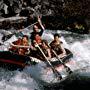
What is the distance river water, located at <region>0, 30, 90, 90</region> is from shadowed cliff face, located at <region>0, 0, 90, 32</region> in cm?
71

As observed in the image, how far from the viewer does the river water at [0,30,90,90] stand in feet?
44.9

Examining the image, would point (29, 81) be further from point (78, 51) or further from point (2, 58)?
point (78, 51)

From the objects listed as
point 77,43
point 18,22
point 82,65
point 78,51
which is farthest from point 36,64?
point 18,22

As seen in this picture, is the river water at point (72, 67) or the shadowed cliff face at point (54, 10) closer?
the river water at point (72, 67)

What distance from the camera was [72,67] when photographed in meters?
14.8

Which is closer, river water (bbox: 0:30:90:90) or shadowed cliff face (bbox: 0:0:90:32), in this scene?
river water (bbox: 0:30:90:90)

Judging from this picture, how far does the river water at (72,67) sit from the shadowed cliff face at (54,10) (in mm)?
713

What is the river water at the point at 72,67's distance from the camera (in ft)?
44.9

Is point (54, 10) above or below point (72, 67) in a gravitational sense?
above

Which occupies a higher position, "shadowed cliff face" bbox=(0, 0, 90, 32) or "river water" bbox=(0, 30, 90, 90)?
"shadowed cliff face" bbox=(0, 0, 90, 32)

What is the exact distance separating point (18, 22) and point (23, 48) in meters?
6.13

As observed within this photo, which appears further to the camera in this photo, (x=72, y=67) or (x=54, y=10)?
(x=54, y=10)

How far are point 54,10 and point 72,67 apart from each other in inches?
281

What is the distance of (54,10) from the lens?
21.1m
